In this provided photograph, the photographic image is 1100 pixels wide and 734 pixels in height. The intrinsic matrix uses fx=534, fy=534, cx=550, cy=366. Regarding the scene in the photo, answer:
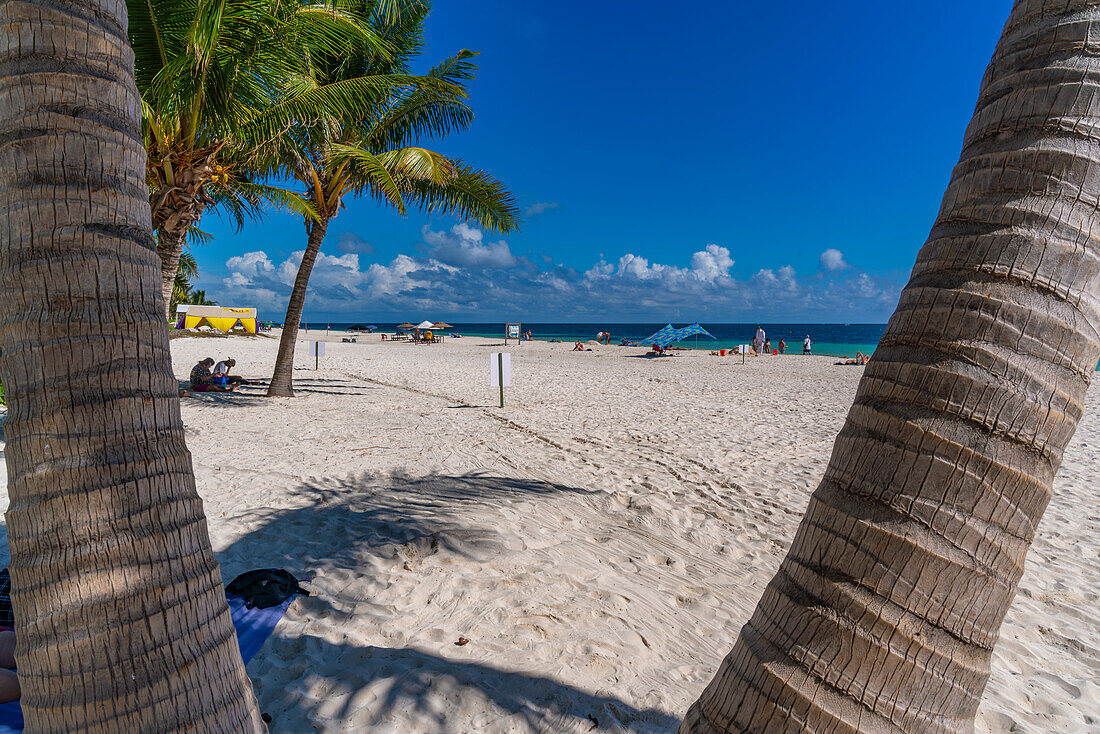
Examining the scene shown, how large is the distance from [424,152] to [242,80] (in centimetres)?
257

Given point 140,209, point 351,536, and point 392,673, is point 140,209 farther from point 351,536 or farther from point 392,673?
point 351,536

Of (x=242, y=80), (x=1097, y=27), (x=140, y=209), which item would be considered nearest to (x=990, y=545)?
(x=1097, y=27)

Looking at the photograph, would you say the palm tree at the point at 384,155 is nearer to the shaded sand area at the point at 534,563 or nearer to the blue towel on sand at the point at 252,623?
the shaded sand area at the point at 534,563

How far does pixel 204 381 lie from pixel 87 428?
11313 mm

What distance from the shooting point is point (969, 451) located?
1.00 meters

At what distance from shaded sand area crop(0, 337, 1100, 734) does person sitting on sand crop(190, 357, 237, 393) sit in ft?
9.42

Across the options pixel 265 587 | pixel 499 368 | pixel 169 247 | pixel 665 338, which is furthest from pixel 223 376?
pixel 665 338

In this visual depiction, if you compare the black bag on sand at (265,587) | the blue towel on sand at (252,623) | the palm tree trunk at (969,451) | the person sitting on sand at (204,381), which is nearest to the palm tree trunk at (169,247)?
the person sitting on sand at (204,381)

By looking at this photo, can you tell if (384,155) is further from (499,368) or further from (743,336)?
(743,336)

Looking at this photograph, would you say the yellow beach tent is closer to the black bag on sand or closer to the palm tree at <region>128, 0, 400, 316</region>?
the palm tree at <region>128, 0, 400, 316</region>

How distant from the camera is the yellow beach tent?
116 ft

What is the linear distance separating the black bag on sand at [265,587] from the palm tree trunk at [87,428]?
72.0 inches

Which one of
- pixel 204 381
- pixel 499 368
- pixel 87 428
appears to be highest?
pixel 87 428

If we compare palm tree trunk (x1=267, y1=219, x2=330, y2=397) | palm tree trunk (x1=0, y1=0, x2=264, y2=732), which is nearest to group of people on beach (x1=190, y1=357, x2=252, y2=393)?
palm tree trunk (x1=267, y1=219, x2=330, y2=397)
